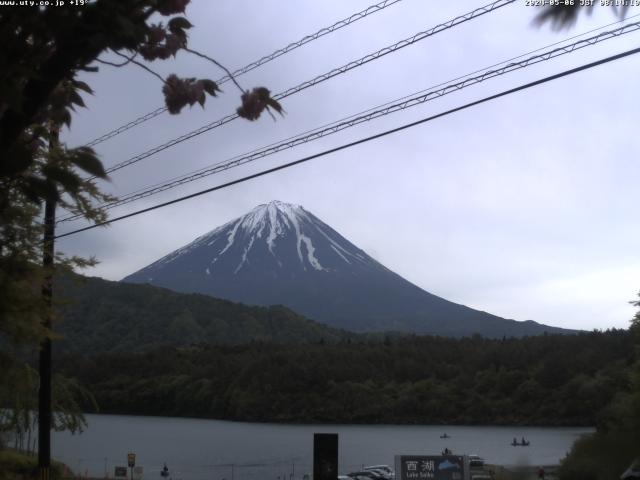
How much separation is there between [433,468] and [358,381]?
268 ft

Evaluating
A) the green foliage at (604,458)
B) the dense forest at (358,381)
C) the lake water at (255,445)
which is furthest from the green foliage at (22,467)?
the dense forest at (358,381)

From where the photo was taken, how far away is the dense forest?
93.9 metres

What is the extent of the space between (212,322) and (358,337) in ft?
115

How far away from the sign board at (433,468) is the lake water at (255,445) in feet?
83.6

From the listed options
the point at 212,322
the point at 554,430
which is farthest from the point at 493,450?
the point at 212,322

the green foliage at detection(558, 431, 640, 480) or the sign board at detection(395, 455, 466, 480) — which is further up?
the green foliage at detection(558, 431, 640, 480)

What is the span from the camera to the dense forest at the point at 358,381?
93875 mm

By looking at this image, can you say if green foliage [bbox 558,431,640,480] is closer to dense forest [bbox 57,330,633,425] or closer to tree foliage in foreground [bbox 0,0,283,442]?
tree foliage in foreground [bbox 0,0,283,442]

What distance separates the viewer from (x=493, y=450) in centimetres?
6988

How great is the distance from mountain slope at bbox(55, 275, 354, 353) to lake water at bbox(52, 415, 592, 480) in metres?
24.5

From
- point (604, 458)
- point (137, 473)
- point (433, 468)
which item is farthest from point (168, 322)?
point (604, 458)

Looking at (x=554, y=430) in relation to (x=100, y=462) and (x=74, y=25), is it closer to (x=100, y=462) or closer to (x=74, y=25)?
(x=100, y=462)

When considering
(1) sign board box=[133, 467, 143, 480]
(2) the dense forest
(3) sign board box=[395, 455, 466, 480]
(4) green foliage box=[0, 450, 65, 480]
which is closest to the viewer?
(4) green foliage box=[0, 450, 65, 480]

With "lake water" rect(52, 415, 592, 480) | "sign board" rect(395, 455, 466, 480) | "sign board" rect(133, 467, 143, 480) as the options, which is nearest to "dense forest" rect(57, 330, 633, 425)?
"lake water" rect(52, 415, 592, 480)
